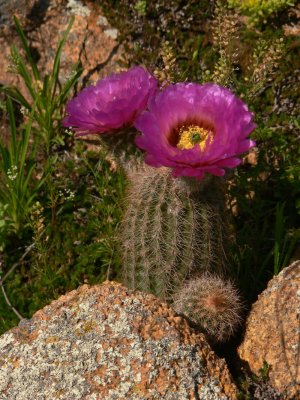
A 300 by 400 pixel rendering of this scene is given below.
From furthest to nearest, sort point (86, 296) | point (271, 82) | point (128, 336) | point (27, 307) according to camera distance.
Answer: point (271, 82) → point (27, 307) → point (86, 296) → point (128, 336)

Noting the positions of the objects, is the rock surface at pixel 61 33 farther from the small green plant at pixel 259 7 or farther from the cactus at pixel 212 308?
the cactus at pixel 212 308

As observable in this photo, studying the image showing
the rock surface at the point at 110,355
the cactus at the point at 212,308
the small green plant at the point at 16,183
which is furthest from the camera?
the small green plant at the point at 16,183

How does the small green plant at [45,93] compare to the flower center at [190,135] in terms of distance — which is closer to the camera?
the flower center at [190,135]

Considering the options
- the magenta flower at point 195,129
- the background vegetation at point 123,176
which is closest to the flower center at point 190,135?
the magenta flower at point 195,129

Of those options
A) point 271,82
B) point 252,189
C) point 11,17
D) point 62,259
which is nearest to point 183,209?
point 252,189

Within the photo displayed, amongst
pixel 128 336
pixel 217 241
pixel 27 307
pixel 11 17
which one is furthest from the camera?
pixel 11 17

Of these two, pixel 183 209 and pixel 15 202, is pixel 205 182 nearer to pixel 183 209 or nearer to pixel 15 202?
pixel 183 209

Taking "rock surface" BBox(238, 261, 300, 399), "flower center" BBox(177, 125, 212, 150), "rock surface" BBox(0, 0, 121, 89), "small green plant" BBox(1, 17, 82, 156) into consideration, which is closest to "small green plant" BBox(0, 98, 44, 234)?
"small green plant" BBox(1, 17, 82, 156)

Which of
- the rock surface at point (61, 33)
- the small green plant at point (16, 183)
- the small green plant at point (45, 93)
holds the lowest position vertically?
the small green plant at point (16, 183)
